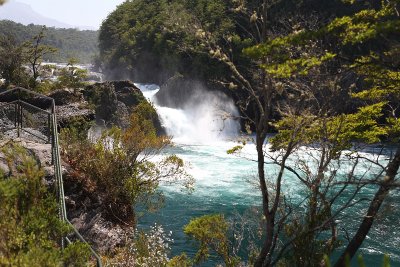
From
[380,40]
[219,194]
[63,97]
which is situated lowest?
[219,194]

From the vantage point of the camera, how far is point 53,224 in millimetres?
5223

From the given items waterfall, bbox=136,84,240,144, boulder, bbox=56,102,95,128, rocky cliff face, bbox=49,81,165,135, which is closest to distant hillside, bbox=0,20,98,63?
waterfall, bbox=136,84,240,144

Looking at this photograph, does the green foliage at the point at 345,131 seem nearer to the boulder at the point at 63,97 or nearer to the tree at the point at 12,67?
the boulder at the point at 63,97

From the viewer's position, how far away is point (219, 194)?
21672 mm

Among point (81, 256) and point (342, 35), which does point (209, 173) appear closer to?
point (342, 35)

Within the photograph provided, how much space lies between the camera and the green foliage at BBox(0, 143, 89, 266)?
441cm

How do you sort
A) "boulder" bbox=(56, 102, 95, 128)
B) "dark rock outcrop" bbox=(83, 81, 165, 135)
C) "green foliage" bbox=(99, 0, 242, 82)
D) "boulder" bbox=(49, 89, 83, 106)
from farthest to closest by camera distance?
"green foliage" bbox=(99, 0, 242, 82) → "dark rock outcrop" bbox=(83, 81, 165, 135) → "boulder" bbox=(49, 89, 83, 106) → "boulder" bbox=(56, 102, 95, 128)

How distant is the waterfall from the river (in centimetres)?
10

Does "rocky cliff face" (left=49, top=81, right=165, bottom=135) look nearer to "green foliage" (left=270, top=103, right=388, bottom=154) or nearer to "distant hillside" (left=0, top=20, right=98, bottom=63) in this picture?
"green foliage" (left=270, top=103, right=388, bottom=154)

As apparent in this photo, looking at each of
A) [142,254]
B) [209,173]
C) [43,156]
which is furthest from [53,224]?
[209,173]

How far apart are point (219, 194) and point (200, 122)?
19.8m

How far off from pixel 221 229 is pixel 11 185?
6871mm

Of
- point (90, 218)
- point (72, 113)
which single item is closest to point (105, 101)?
point (72, 113)

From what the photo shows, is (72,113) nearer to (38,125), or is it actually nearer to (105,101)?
(38,125)
